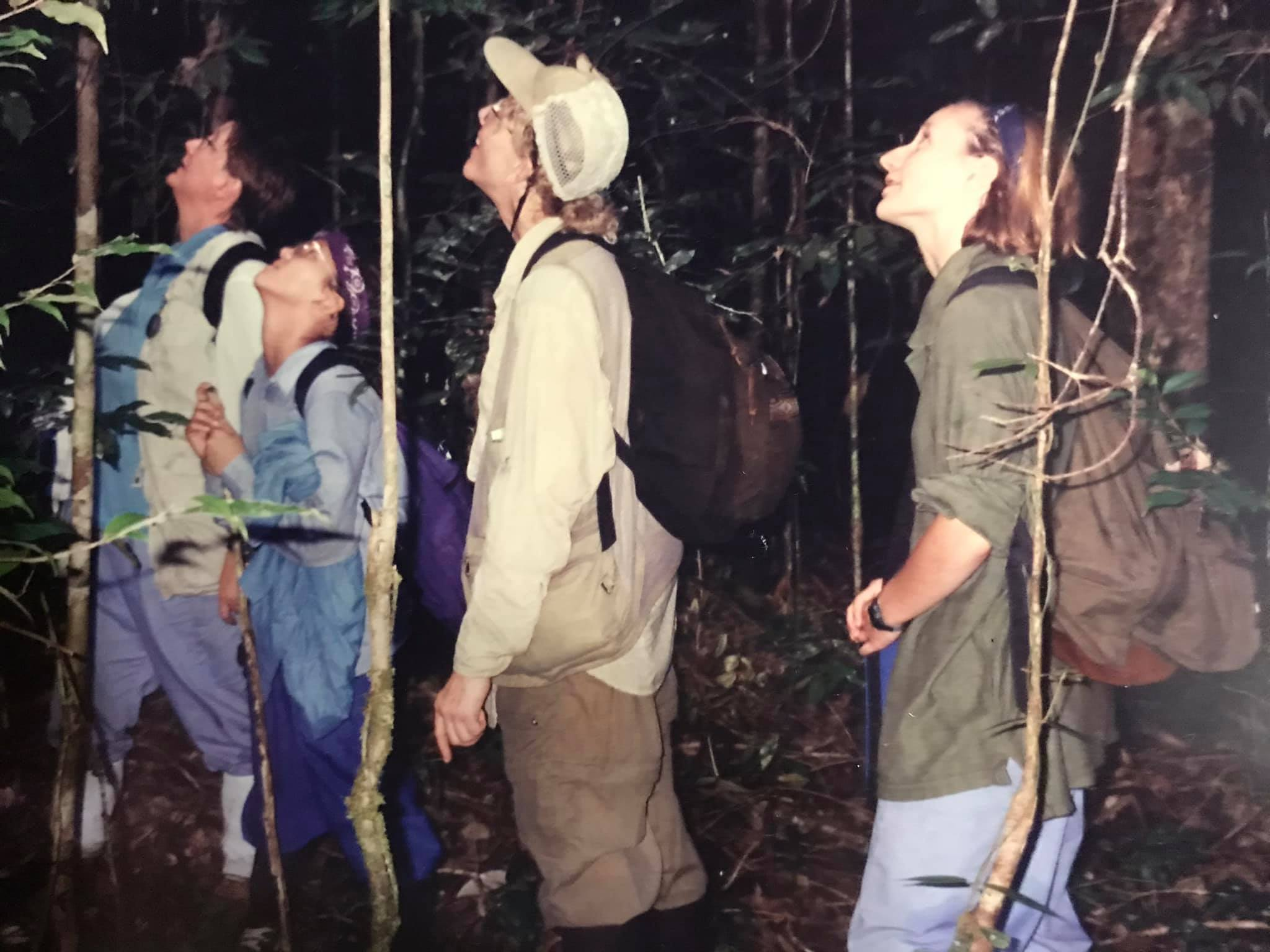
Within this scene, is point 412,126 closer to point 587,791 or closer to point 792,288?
point 792,288

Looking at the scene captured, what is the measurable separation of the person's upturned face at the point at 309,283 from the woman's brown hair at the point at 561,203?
44 cm

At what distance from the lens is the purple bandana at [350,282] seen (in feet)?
6.64

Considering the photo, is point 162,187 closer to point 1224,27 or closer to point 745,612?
point 745,612

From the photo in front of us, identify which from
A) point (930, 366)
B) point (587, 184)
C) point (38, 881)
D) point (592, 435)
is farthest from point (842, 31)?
point (38, 881)

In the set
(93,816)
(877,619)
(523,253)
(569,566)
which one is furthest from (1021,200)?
(93,816)

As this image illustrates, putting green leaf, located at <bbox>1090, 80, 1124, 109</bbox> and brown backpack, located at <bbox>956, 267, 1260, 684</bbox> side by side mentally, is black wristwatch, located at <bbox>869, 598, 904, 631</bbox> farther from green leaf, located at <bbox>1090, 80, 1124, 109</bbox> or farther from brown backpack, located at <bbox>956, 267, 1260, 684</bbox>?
green leaf, located at <bbox>1090, 80, 1124, 109</bbox>

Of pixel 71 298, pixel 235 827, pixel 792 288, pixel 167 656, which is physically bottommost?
pixel 235 827

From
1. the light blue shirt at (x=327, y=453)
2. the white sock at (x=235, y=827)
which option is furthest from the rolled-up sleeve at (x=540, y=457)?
the white sock at (x=235, y=827)

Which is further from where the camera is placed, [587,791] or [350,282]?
[350,282]

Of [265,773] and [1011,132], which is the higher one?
[1011,132]

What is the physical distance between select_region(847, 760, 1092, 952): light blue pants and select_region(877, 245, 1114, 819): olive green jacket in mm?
37

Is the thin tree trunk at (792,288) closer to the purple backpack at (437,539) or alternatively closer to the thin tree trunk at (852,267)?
the thin tree trunk at (852,267)

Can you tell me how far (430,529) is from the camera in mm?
2000

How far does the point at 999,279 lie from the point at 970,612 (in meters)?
0.50
